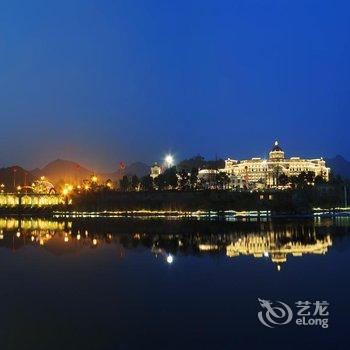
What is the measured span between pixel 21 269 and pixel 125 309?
10.5 m

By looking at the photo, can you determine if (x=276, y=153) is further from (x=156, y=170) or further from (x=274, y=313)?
(x=274, y=313)

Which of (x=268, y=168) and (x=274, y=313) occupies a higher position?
(x=268, y=168)

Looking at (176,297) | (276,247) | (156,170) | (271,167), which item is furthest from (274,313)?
(156,170)

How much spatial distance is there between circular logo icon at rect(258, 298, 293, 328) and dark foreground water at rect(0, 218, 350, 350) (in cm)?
3

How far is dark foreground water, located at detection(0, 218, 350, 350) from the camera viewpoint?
40.3ft

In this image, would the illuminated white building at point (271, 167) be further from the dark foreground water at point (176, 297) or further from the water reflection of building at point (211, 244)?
the dark foreground water at point (176, 297)

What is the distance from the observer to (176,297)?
55.0 feet

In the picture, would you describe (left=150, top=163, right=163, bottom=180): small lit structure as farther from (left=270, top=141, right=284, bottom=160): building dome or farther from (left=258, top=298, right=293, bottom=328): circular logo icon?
(left=258, top=298, right=293, bottom=328): circular logo icon

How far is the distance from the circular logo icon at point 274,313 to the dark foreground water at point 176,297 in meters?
0.03

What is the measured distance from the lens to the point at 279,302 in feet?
50.9

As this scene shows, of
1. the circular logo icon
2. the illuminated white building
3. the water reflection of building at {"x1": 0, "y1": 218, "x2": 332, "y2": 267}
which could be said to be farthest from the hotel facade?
the circular logo icon

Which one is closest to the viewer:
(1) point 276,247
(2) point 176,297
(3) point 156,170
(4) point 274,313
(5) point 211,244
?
(4) point 274,313

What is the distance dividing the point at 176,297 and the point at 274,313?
3.51 m

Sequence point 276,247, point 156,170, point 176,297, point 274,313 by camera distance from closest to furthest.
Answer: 1. point 274,313
2. point 176,297
3. point 276,247
4. point 156,170
